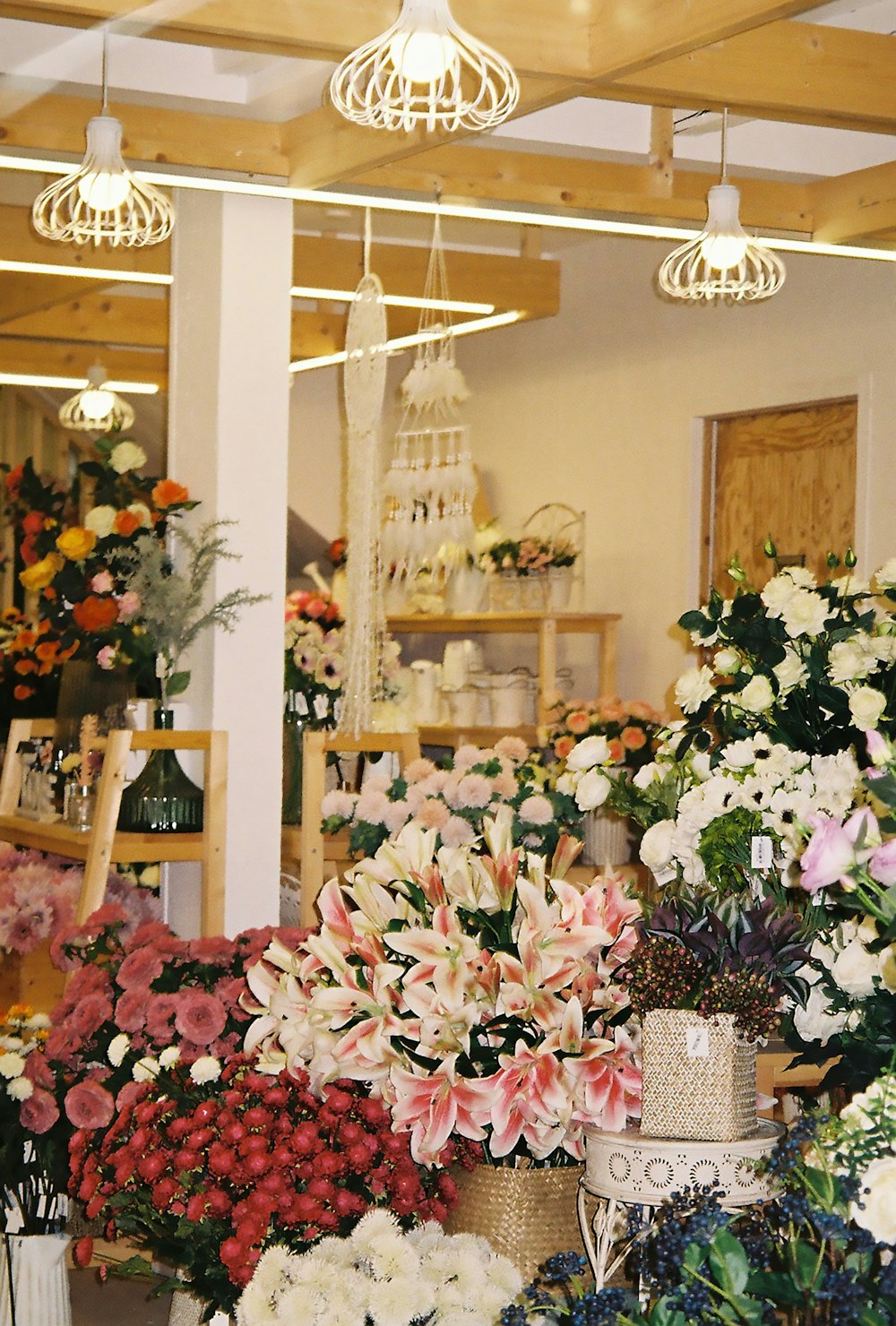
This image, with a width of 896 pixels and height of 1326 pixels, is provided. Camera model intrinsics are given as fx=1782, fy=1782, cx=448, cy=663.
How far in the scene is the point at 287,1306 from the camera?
1.59m

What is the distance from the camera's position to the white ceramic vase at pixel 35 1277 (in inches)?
103

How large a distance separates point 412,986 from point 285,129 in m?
3.13

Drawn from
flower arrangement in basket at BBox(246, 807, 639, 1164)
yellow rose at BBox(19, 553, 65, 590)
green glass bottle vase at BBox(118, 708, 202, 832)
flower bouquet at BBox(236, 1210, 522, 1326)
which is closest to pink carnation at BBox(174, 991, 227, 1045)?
flower arrangement in basket at BBox(246, 807, 639, 1164)

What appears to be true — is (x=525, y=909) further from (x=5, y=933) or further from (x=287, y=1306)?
(x=5, y=933)

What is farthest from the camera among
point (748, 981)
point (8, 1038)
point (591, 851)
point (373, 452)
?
point (591, 851)

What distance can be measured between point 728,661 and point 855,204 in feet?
9.15

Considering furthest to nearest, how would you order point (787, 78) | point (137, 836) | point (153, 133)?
1. point (137, 836)
2. point (153, 133)
3. point (787, 78)

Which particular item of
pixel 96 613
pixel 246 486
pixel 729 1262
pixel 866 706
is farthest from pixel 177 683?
pixel 729 1262

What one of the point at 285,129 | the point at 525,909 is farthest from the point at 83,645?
the point at 525,909

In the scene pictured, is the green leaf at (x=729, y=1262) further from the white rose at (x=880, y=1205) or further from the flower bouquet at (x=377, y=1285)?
the flower bouquet at (x=377, y=1285)

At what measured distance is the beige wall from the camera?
18.8 feet

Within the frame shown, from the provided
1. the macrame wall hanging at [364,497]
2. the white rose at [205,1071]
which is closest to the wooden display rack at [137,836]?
the macrame wall hanging at [364,497]

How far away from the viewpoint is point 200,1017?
2.37m

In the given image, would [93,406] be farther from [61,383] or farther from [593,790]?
[593,790]
